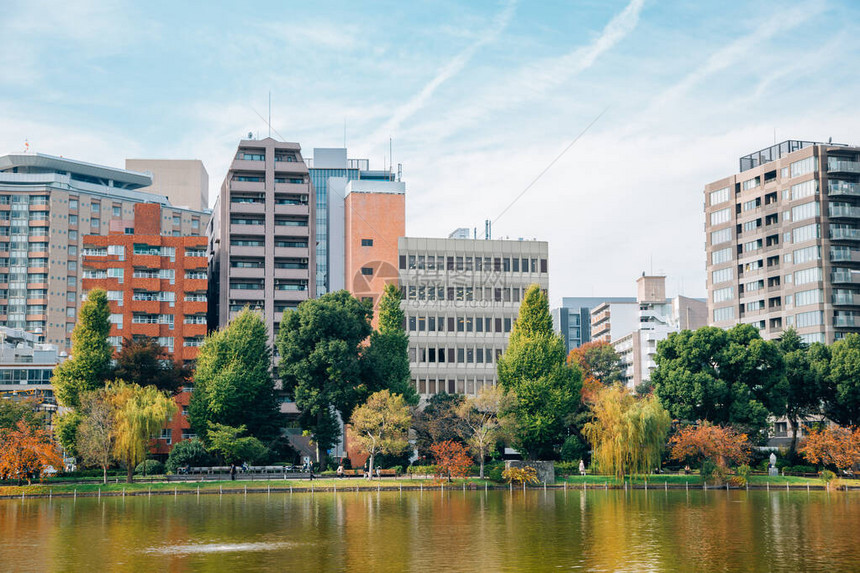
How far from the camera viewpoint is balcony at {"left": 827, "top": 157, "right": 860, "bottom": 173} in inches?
5812

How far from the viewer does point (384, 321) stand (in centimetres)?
12262

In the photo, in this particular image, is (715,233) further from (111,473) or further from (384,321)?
(111,473)

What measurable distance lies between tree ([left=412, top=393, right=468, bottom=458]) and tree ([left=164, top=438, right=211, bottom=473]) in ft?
83.2

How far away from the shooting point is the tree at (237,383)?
10719 centimetres

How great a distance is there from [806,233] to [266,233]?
88.7 m

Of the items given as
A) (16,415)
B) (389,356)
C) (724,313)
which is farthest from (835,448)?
(16,415)

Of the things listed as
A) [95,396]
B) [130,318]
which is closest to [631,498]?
[95,396]

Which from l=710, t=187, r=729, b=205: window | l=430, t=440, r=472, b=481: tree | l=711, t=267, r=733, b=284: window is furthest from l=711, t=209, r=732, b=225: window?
l=430, t=440, r=472, b=481: tree

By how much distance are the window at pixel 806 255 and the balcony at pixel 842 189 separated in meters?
9.31

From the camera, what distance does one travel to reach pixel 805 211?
491ft

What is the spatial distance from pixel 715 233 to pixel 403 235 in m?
59.6

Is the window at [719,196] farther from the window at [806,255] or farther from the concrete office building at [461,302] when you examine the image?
the concrete office building at [461,302]

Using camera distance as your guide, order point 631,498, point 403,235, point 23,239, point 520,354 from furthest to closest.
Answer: point 23,239 < point 403,235 < point 520,354 < point 631,498

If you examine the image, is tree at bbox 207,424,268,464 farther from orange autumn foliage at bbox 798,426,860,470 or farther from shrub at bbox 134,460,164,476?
orange autumn foliage at bbox 798,426,860,470
